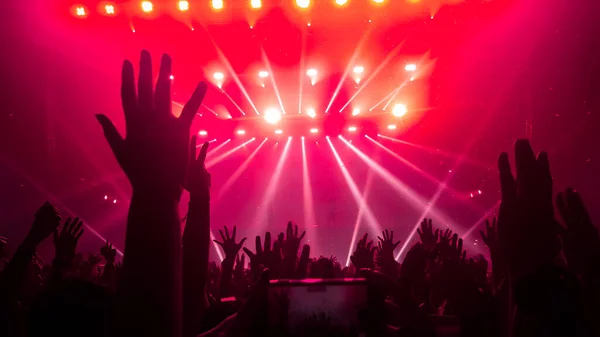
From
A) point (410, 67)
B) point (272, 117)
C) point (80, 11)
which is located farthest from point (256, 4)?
point (410, 67)

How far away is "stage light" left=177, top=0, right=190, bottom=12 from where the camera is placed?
7.64m

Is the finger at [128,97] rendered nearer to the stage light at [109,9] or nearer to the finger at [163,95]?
the finger at [163,95]

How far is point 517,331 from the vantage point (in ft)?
4.79

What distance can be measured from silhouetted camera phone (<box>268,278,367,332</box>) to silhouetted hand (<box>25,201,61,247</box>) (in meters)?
1.45

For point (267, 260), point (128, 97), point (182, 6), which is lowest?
point (267, 260)

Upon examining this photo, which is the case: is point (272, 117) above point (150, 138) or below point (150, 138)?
above

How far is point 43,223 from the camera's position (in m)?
2.22

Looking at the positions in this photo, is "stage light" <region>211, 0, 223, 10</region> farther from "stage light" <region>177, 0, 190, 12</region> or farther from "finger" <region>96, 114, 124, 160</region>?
"finger" <region>96, 114, 124, 160</region>

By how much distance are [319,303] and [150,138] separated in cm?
74

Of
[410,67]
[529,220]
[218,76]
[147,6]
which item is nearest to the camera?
[529,220]

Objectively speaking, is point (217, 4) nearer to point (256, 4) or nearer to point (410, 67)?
point (256, 4)

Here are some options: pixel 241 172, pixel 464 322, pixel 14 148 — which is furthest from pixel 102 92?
pixel 464 322

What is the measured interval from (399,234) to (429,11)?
618 centimetres

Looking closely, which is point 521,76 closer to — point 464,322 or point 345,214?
point 345,214
